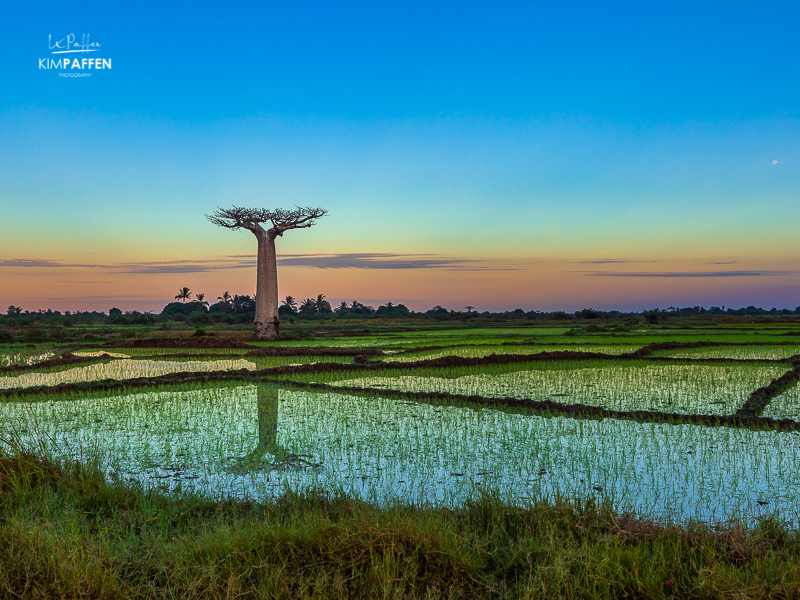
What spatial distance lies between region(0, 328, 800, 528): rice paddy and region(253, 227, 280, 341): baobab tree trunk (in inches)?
477

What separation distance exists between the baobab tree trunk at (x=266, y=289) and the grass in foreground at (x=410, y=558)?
2158 centimetres

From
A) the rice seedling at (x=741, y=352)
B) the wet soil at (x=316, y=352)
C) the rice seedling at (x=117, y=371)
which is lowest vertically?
the rice seedling at (x=117, y=371)

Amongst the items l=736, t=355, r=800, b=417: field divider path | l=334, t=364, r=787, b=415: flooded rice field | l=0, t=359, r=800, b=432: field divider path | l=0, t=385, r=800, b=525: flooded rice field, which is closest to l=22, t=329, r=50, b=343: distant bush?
l=0, t=359, r=800, b=432: field divider path

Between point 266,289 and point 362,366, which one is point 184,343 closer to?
point 266,289

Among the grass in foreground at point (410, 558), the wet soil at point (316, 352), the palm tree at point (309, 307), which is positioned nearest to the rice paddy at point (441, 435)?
the grass in foreground at point (410, 558)

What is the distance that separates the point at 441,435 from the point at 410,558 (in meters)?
3.34

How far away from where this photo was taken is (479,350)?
1730 centimetres

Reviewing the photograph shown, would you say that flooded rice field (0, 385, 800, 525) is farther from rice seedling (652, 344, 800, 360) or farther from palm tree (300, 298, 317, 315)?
palm tree (300, 298, 317, 315)

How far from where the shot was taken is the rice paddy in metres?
4.32

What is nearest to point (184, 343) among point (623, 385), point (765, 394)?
point (623, 385)

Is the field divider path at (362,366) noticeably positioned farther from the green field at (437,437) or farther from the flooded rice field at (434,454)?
the flooded rice field at (434,454)

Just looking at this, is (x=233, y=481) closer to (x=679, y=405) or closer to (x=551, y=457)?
(x=551, y=457)

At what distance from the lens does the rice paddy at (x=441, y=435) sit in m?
4.32

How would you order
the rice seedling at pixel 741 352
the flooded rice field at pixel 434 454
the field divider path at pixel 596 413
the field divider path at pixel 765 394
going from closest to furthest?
the flooded rice field at pixel 434 454 < the field divider path at pixel 596 413 < the field divider path at pixel 765 394 < the rice seedling at pixel 741 352
